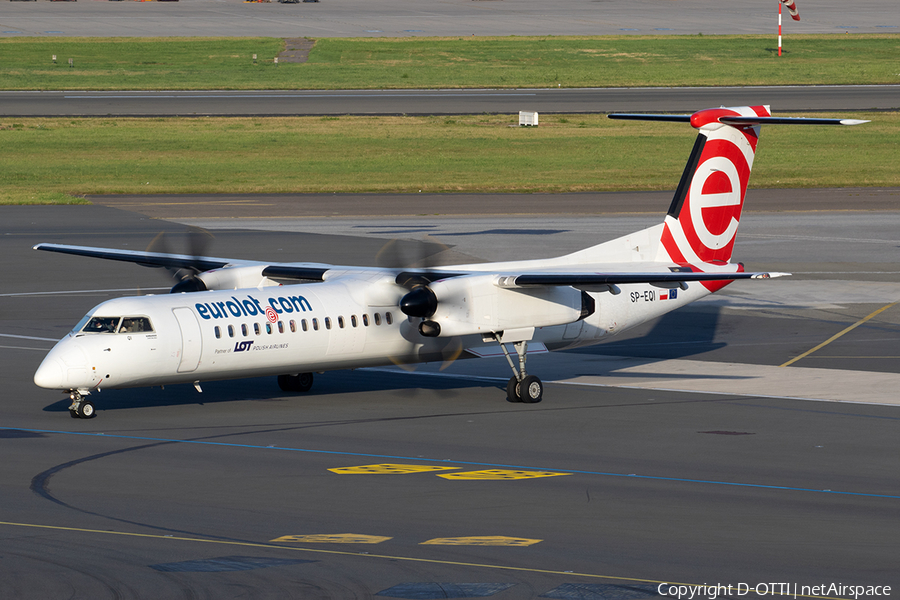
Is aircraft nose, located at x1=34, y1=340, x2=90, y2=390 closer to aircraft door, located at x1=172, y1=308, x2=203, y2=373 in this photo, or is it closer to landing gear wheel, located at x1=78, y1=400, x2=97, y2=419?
landing gear wheel, located at x1=78, y1=400, x2=97, y2=419

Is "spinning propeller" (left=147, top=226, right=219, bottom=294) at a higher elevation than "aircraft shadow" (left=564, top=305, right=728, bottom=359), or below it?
higher

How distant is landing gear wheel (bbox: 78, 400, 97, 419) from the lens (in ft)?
72.5

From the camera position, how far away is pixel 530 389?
80.8 feet

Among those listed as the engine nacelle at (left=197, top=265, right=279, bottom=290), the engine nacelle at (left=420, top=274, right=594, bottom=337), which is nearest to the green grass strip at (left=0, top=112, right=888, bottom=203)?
the engine nacelle at (left=197, top=265, right=279, bottom=290)

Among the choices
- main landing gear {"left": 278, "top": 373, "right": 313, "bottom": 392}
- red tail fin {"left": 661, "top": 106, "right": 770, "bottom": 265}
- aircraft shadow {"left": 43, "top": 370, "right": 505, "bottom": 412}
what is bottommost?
aircraft shadow {"left": 43, "top": 370, "right": 505, "bottom": 412}

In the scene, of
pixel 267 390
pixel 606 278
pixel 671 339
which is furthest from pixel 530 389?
pixel 671 339

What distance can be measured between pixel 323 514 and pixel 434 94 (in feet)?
273

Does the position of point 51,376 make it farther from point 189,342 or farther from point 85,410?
point 189,342

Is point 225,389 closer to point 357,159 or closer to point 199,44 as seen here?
point 357,159

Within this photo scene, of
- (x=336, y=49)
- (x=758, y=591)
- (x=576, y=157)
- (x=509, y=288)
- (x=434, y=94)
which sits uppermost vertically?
(x=336, y=49)

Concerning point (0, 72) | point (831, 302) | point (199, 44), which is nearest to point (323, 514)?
point (831, 302)

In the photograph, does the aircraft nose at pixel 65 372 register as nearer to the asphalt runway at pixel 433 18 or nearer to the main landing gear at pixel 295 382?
the main landing gear at pixel 295 382

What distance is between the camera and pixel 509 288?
2436 cm

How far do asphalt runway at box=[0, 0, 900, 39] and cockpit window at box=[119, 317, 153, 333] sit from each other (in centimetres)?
10690
